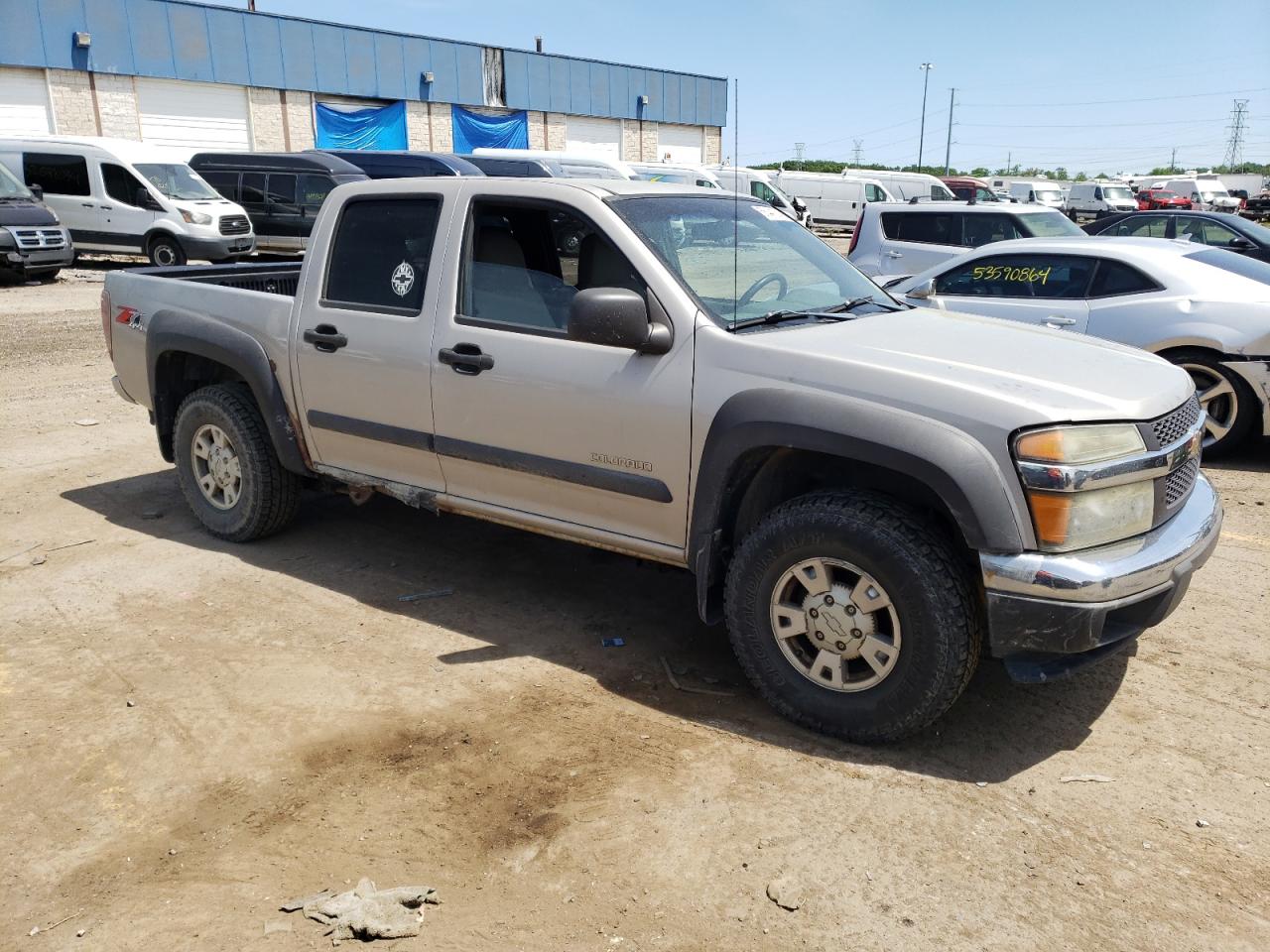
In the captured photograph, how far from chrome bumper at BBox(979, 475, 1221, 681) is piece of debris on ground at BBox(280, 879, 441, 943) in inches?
74.0

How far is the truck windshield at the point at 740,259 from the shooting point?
4113 mm

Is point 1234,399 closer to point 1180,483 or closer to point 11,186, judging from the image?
point 1180,483

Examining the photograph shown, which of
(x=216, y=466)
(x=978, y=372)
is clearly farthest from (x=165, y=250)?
(x=978, y=372)

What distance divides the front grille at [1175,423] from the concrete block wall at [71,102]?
33.6 metres

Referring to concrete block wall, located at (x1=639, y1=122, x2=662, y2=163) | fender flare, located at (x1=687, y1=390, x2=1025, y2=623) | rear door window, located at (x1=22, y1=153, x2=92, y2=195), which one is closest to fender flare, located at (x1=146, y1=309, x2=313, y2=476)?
fender flare, located at (x1=687, y1=390, x2=1025, y2=623)

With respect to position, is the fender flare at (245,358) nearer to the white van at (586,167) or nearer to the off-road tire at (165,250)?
the off-road tire at (165,250)

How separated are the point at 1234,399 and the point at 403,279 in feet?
18.5

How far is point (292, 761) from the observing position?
3.63 metres

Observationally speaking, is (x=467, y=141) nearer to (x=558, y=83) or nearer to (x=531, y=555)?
(x=558, y=83)

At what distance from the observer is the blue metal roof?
3019 centimetres

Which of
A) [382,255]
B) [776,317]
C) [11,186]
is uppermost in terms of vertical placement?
[11,186]

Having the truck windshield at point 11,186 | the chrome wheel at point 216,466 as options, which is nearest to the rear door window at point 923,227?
the chrome wheel at point 216,466

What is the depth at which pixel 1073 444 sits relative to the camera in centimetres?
328

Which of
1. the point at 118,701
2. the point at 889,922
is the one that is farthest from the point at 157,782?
the point at 889,922
